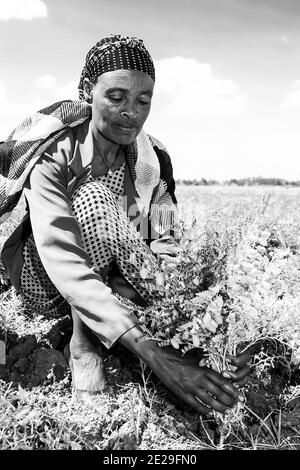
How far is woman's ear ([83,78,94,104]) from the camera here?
7.65ft

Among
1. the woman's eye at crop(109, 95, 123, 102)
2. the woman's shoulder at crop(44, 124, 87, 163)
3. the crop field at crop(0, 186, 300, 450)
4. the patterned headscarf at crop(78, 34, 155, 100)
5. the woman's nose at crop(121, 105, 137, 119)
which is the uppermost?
the patterned headscarf at crop(78, 34, 155, 100)

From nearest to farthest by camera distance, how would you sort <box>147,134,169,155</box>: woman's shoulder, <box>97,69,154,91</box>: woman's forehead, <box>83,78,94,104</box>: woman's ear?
<box>97,69,154,91</box>: woman's forehead < <box>83,78,94,104</box>: woman's ear < <box>147,134,169,155</box>: woman's shoulder

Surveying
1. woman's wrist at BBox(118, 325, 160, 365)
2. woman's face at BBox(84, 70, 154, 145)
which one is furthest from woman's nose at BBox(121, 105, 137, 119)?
woman's wrist at BBox(118, 325, 160, 365)

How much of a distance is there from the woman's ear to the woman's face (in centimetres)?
3

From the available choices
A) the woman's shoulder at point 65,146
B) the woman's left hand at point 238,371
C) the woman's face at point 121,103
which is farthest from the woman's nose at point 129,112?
the woman's left hand at point 238,371

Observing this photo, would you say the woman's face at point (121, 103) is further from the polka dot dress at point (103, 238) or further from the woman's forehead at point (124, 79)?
the polka dot dress at point (103, 238)

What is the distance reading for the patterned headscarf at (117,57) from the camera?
7.25ft

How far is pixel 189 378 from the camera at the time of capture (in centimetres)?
178

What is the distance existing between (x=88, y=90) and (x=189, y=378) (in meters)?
1.33

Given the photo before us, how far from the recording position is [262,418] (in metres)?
2.20

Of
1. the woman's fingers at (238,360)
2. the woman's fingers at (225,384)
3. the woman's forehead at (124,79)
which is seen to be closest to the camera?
the woman's fingers at (225,384)

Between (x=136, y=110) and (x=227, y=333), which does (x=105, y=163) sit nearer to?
(x=136, y=110)

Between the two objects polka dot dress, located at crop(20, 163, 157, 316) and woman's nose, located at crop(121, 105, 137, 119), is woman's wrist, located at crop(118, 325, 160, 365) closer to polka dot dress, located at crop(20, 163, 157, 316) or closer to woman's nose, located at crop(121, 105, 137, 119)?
polka dot dress, located at crop(20, 163, 157, 316)

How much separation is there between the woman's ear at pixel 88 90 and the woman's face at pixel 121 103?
3 centimetres
